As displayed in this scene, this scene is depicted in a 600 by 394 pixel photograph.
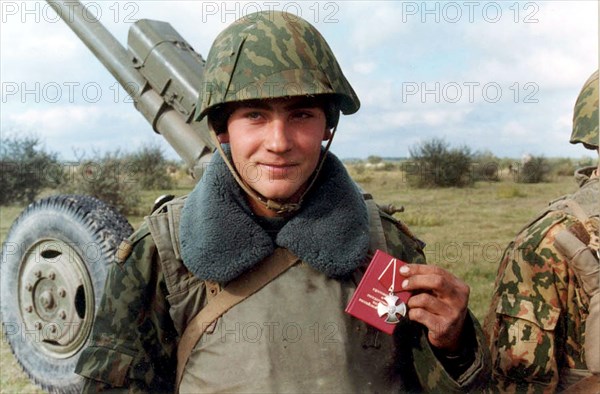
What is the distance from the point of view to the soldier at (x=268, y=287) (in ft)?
7.30

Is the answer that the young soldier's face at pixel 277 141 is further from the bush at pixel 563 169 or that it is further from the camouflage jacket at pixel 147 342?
the bush at pixel 563 169

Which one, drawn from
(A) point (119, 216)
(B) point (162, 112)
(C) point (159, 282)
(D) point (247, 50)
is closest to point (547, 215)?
(D) point (247, 50)

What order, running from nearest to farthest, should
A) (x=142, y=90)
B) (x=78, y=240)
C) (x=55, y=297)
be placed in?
(x=78, y=240)
(x=55, y=297)
(x=142, y=90)

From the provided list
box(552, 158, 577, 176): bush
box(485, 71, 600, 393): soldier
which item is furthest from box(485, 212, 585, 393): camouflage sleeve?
box(552, 158, 577, 176): bush

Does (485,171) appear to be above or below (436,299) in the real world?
Result: above

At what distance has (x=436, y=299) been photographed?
7.07 ft

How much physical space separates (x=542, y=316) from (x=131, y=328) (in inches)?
61.2

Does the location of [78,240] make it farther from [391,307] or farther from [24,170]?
[24,170]

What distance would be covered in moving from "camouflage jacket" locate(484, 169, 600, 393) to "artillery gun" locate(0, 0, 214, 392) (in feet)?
10.2

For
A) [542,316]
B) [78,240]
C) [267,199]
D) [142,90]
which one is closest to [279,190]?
[267,199]

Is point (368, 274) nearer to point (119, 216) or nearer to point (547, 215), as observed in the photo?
point (547, 215)

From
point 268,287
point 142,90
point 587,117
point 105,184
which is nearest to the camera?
point 268,287

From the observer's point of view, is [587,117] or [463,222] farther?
[463,222]

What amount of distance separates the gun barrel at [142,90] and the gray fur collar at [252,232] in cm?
338
